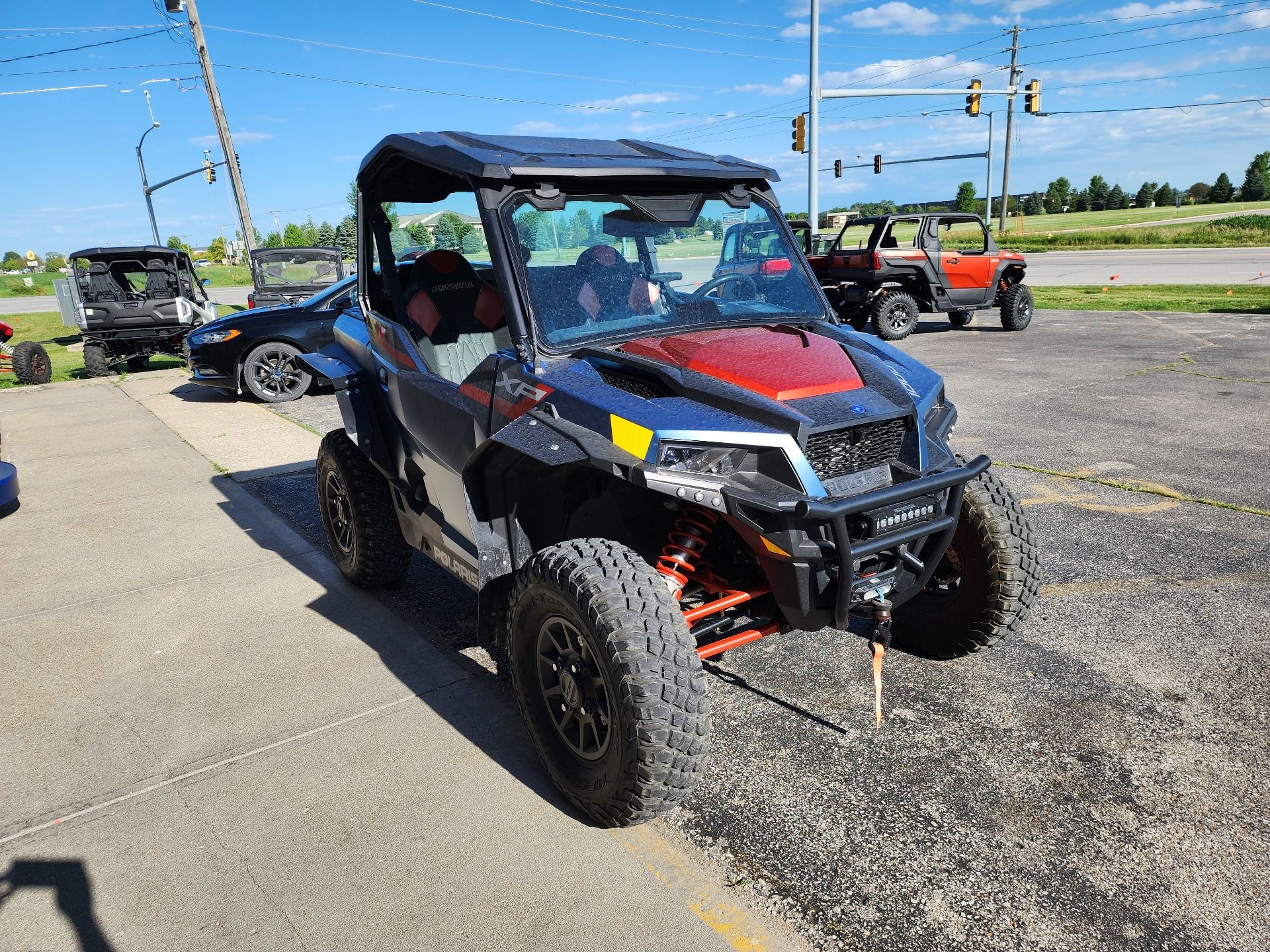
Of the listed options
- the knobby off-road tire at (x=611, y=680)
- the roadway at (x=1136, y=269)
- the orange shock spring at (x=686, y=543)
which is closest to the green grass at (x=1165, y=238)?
the roadway at (x=1136, y=269)

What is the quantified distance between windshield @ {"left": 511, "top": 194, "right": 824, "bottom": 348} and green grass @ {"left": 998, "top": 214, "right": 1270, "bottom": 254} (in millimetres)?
43264

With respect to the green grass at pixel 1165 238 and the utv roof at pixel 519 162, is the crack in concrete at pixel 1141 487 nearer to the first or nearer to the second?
the utv roof at pixel 519 162

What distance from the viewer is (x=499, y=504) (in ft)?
10.6

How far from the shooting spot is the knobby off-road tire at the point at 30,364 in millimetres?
13570

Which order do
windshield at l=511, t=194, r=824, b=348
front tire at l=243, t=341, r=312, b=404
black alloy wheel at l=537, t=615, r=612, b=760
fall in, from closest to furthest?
black alloy wheel at l=537, t=615, r=612, b=760 → windshield at l=511, t=194, r=824, b=348 → front tire at l=243, t=341, r=312, b=404

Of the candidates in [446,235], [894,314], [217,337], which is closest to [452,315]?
[446,235]

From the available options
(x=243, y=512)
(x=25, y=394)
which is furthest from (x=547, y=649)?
(x=25, y=394)

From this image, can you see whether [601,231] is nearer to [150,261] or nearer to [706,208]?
[706,208]

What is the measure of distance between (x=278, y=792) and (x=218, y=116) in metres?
21.7

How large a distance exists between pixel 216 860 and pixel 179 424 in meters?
8.68

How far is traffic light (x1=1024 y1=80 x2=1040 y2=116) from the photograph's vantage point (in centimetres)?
2650

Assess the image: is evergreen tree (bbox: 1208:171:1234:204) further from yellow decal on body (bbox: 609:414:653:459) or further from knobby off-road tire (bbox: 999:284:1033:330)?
yellow decal on body (bbox: 609:414:653:459)

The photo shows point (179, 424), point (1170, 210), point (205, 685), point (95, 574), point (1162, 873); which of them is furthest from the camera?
point (1170, 210)

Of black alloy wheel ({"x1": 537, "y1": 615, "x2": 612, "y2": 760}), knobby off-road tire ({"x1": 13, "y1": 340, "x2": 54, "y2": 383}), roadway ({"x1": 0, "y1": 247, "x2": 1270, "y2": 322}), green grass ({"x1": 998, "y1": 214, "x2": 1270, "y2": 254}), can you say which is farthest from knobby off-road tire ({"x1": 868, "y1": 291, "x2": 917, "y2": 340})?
green grass ({"x1": 998, "y1": 214, "x2": 1270, "y2": 254})
